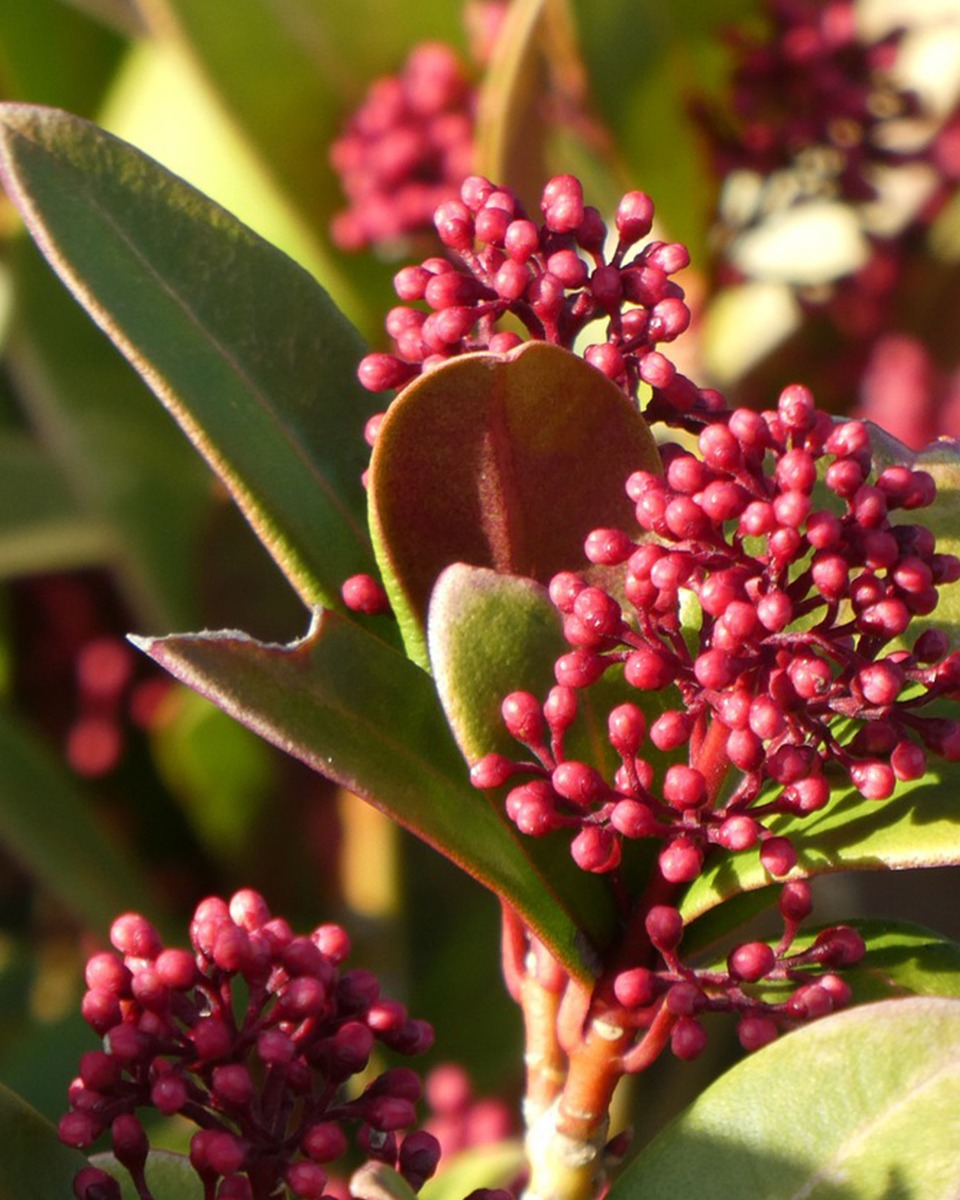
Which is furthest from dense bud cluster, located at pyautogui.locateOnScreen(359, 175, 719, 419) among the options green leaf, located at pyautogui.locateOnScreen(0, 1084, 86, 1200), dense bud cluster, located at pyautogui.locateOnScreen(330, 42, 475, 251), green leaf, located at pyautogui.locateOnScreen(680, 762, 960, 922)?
dense bud cluster, located at pyautogui.locateOnScreen(330, 42, 475, 251)

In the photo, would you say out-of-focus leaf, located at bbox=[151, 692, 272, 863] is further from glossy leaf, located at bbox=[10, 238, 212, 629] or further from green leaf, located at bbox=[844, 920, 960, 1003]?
green leaf, located at bbox=[844, 920, 960, 1003]

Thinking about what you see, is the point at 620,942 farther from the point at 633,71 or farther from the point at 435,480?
the point at 633,71

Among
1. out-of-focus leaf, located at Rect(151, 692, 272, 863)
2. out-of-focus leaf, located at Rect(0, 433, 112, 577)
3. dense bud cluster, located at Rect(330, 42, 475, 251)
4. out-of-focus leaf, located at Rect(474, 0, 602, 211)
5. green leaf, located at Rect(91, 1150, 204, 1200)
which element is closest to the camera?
green leaf, located at Rect(91, 1150, 204, 1200)

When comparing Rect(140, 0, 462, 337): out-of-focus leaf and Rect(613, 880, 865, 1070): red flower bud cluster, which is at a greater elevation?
Rect(140, 0, 462, 337): out-of-focus leaf

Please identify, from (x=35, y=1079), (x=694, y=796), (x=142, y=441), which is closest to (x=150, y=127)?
(x=142, y=441)

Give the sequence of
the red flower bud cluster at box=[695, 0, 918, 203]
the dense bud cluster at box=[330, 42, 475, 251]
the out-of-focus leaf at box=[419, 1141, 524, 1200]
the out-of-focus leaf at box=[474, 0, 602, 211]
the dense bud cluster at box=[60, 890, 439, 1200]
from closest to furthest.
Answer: the dense bud cluster at box=[60, 890, 439, 1200] < the out-of-focus leaf at box=[419, 1141, 524, 1200] < the out-of-focus leaf at box=[474, 0, 602, 211] < the dense bud cluster at box=[330, 42, 475, 251] < the red flower bud cluster at box=[695, 0, 918, 203]

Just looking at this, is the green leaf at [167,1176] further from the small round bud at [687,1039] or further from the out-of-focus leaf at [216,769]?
the out-of-focus leaf at [216,769]
